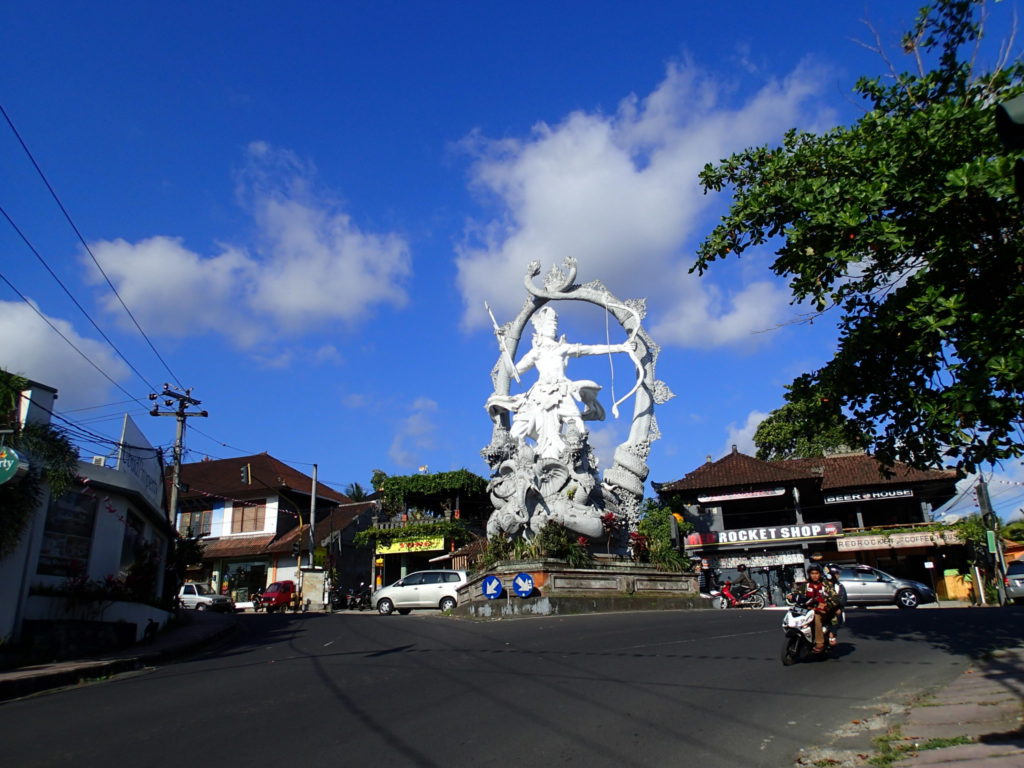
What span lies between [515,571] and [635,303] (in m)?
11.9

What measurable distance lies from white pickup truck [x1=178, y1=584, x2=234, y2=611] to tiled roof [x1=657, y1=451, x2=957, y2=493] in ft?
64.9

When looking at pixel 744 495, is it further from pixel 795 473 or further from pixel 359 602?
pixel 359 602

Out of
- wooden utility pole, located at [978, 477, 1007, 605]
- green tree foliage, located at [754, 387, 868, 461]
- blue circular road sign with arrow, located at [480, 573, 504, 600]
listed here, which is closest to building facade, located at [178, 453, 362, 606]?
blue circular road sign with arrow, located at [480, 573, 504, 600]

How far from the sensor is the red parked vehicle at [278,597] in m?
31.0

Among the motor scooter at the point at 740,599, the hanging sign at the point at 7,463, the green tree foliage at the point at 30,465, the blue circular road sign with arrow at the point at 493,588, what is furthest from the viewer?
the motor scooter at the point at 740,599

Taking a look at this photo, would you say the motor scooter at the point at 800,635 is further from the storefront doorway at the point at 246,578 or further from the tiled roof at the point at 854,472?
the storefront doorway at the point at 246,578

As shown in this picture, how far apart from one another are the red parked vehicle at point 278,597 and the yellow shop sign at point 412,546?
258 inches

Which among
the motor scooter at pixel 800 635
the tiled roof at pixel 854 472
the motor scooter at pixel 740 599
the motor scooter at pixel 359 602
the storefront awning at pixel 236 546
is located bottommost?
the motor scooter at pixel 800 635

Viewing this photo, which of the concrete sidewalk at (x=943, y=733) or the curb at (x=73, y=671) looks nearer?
the concrete sidewalk at (x=943, y=733)

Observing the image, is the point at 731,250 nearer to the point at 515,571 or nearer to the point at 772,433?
the point at 515,571

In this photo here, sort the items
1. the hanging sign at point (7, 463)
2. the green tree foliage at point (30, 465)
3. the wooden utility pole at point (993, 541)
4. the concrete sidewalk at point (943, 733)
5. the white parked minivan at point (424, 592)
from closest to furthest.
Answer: the concrete sidewalk at point (943, 733), the hanging sign at point (7, 463), the green tree foliage at point (30, 465), the white parked minivan at point (424, 592), the wooden utility pole at point (993, 541)

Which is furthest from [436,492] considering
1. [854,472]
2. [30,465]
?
[30,465]

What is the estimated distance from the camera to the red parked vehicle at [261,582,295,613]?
102ft

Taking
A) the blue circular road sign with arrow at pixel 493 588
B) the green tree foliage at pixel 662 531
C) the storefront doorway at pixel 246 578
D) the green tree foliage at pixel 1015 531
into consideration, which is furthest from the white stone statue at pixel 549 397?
the green tree foliage at pixel 1015 531
